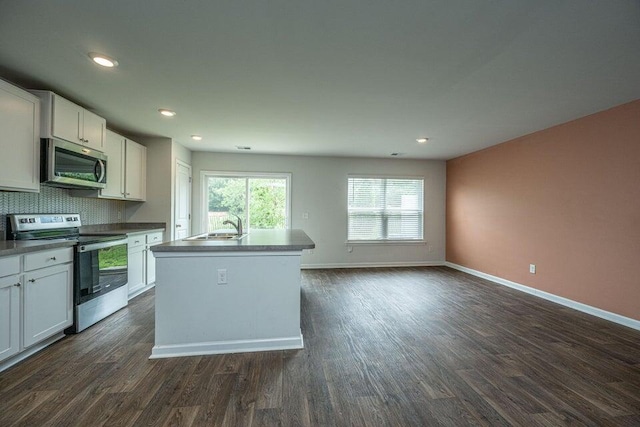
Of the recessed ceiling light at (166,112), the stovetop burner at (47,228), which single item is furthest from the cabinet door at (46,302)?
the recessed ceiling light at (166,112)

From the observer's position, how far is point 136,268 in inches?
146

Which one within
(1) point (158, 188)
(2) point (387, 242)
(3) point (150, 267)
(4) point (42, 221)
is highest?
(1) point (158, 188)

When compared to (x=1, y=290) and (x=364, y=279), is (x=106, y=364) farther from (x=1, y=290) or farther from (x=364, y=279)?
(x=364, y=279)

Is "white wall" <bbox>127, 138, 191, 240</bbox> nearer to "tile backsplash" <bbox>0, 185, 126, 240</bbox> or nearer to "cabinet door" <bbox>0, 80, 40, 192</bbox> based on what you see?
"tile backsplash" <bbox>0, 185, 126, 240</bbox>

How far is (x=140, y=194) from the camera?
14.0 feet

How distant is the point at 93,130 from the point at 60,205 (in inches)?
37.4

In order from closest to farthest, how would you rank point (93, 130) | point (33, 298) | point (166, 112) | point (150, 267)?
point (33, 298), point (93, 130), point (166, 112), point (150, 267)

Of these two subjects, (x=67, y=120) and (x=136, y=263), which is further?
(x=136, y=263)

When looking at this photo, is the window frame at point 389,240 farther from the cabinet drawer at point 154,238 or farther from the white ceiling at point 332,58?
the cabinet drawer at point 154,238

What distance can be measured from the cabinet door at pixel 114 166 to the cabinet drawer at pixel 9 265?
157cm

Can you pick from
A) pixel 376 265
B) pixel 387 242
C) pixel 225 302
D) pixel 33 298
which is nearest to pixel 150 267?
pixel 33 298

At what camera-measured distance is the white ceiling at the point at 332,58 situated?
1601 mm

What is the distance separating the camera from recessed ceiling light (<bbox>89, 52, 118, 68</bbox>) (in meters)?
2.06

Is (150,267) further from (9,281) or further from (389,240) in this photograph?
(389,240)
